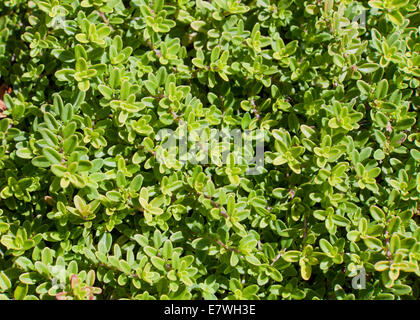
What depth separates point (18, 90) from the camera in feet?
7.75

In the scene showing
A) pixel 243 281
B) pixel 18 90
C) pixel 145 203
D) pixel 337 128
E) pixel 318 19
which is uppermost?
pixel 318 19

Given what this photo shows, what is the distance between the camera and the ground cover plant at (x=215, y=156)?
196 cm

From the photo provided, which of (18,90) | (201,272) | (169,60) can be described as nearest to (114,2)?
(169,60)

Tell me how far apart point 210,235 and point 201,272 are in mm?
182

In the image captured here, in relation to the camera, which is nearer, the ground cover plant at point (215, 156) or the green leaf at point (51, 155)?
the green leaf at point (51, 155)

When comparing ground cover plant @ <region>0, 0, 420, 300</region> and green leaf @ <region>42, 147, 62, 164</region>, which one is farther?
ground cover plant @ <region>0, 0, 420, 300</region>

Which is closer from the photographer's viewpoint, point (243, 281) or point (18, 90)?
point (243, 281)

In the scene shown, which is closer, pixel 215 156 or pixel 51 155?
pixel 51 155

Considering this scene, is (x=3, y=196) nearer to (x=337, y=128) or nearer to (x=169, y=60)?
(x=169, y=60)

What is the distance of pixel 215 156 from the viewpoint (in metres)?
2.08

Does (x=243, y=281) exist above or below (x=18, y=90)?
below

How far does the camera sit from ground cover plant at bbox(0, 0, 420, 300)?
6.44 feet
